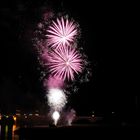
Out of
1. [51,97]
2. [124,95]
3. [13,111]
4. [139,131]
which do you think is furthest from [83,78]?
[13,111]

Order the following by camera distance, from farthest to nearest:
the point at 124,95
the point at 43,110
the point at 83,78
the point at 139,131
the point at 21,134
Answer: the point at 43,110
the point at 124,95
the point at 83,78
the point at 21,134
the point at 139,131

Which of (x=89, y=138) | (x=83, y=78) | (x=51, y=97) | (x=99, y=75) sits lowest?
(x=89, y=138)

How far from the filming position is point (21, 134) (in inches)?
1398

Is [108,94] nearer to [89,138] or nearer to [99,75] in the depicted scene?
[99,75]

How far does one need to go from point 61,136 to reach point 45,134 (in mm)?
1569

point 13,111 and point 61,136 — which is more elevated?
point 13,111

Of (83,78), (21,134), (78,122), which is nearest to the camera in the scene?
(21,134)

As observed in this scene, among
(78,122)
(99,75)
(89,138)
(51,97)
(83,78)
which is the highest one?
(99,75)

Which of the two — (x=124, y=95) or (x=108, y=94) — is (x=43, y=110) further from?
(x=124, y=95)

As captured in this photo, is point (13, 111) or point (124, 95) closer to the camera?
point (124, 95)

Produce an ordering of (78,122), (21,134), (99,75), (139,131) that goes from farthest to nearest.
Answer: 1. (99,75)
2. (78,122)
3. (21,134)
4. (139,131)

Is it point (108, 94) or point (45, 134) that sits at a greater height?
point (108, 94)

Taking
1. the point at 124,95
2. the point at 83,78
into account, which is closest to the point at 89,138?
the point at 83,78

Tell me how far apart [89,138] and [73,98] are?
48979mm
